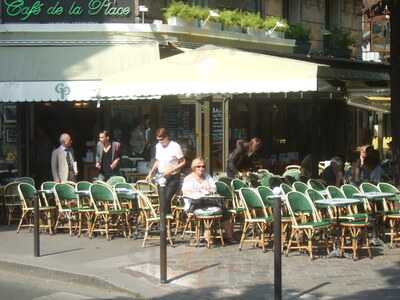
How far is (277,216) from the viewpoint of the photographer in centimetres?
801

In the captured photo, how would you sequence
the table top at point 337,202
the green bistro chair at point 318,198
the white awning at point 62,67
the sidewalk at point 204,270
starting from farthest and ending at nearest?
1. the white awning at point 62,67
2. the green bistro chair at point 318,198
3. the table top at point 337,202
4. the sidewalk at point 204,270

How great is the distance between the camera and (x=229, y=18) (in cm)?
1855

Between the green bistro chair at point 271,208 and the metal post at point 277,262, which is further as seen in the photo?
the green bistro chair at point 271,208

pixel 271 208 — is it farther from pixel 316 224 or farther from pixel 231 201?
pixel 231 201

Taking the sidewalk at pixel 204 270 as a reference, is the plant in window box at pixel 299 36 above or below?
above

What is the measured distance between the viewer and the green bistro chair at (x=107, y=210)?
40.5 feet

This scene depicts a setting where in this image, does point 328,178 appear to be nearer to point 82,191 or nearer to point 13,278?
point 82,191

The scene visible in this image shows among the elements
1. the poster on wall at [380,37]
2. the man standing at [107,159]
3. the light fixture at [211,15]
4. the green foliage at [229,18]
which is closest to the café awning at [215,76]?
the man standing at [107,159]

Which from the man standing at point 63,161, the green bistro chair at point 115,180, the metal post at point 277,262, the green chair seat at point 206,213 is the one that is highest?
the man standing at point 63,161

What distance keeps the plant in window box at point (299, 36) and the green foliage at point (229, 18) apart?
246 cm

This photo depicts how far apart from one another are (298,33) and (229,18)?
331cm

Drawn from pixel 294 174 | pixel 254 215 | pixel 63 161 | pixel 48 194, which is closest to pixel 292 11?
pixel 294 174

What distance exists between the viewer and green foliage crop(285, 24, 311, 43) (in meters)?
21.0

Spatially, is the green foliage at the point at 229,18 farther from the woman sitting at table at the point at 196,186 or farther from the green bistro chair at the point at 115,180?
the woman sitting at table at the point at 196,186
